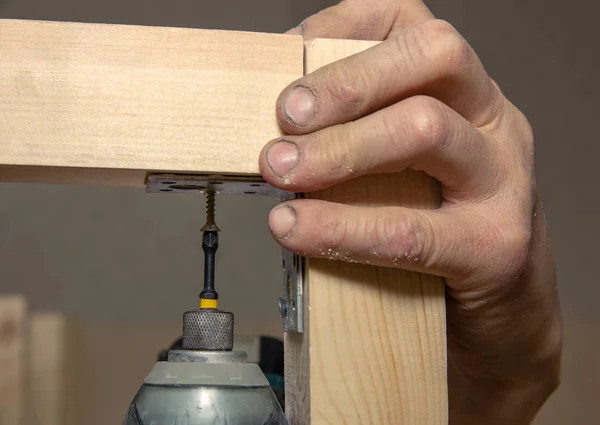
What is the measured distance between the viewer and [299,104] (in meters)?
0.41

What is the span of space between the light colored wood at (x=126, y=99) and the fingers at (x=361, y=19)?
0.95 ft

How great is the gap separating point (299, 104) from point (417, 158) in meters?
0.08

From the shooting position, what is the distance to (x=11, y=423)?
2.02m

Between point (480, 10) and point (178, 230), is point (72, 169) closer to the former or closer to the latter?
point (178, 230)

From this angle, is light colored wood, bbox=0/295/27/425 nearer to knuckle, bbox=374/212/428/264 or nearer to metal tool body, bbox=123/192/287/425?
metal tool body, bbox=123/192/287/425

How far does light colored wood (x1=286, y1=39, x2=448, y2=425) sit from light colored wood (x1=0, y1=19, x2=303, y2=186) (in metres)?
0.06

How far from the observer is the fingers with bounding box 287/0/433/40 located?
69 centimetres

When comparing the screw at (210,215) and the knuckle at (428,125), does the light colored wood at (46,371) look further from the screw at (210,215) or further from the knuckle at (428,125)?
the knuckle at (428,125)

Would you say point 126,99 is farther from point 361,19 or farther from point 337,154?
point 361,19

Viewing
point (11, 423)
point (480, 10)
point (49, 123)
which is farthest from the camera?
point (480, 10)

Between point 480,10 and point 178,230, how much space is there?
1383mm

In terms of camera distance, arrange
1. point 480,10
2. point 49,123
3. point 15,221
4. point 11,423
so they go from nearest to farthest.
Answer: point 49,123
point 11,423
point 15,221
point 480,10

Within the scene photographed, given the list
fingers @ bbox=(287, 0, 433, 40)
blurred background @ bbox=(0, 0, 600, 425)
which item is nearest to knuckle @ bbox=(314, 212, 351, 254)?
fingers @ bbox=(287, 0, 433, 40)

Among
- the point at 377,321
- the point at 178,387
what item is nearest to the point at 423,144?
the point at 377,321
